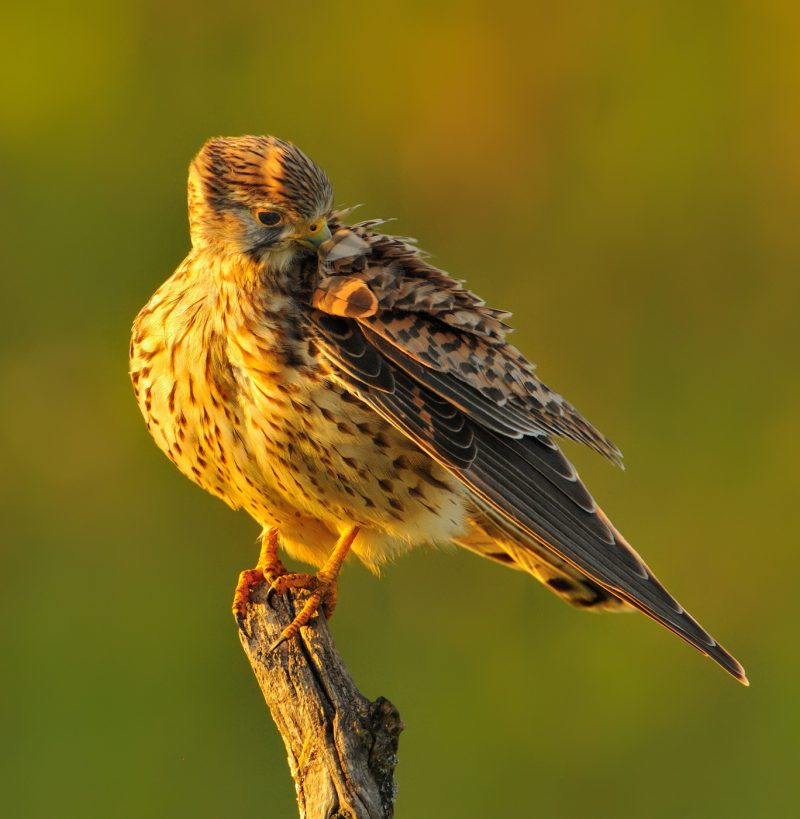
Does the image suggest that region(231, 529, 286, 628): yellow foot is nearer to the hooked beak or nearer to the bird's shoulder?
the bird's shoulder

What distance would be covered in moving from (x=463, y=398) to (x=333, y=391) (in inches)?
15.8

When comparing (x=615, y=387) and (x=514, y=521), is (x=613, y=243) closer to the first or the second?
(x=615, y=387)

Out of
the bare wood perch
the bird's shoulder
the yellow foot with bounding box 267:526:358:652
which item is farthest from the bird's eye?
the bare wood perch

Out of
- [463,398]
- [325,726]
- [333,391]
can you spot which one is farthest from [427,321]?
[325,726]

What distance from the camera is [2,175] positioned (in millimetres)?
6840

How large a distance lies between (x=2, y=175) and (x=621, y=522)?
3.05 m

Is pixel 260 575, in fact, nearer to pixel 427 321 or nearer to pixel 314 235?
pixel 427 321

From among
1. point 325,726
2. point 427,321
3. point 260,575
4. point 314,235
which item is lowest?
point 325,726

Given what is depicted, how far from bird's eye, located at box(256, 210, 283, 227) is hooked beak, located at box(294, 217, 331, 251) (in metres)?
0.07

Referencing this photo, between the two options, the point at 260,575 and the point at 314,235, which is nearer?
the point at 314,235

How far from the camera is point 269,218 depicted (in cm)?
435

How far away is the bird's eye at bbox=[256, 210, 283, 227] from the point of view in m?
4.34

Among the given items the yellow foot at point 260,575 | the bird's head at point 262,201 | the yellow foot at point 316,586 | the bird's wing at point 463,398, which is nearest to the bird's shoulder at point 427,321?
the bird's wing at point 463,398

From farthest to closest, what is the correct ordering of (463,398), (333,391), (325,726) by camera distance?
(463,398)
(333,391)
(325,726)
